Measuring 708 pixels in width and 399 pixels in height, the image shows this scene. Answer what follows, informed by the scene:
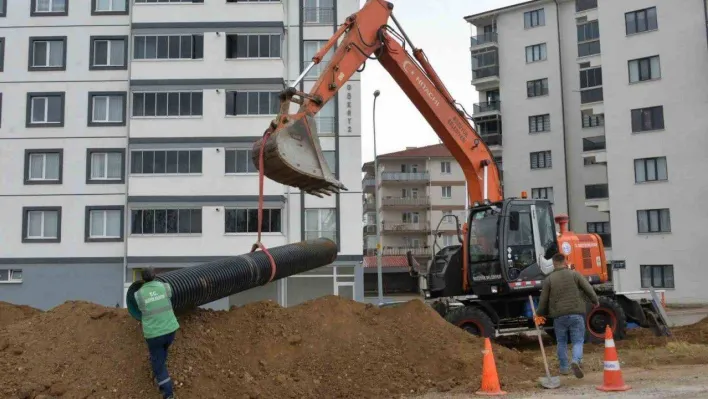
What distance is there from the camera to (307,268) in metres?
12.6

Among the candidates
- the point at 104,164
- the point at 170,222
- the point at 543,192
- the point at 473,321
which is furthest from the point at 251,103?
the point at 543,192

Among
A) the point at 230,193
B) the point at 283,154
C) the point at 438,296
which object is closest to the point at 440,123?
the point at 438,296

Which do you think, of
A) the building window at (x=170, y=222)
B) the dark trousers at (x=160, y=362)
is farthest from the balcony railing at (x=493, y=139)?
the dark trousers at (x=160, y=362)

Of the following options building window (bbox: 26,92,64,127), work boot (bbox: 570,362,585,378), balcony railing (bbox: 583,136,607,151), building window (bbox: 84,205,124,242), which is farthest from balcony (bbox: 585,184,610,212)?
work boot (bbox: 570,362,585,378)

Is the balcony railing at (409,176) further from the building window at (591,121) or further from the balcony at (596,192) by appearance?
the balcony at (596,192)

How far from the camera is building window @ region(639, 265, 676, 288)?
38406mm

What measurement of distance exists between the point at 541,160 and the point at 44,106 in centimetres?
3546

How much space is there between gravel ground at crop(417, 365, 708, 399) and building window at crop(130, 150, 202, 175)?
26.8 meters

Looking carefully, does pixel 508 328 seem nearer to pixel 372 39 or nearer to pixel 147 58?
pixel 372 39

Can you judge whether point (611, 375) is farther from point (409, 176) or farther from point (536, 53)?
point (409, 176)

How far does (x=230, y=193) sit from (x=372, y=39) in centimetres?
2181

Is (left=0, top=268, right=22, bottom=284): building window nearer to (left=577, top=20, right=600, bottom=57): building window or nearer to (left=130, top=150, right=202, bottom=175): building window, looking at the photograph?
(left=130, top=150, right=202, bottom=175): building window

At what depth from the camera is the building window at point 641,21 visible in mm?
40594

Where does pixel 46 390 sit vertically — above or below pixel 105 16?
below
